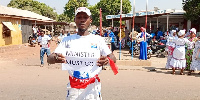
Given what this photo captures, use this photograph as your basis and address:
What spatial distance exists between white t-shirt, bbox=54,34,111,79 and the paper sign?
4 centimetres

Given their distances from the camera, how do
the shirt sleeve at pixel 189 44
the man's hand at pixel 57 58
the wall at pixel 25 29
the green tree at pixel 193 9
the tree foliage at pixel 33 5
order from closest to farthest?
the man's hand at pixel 57 58
the shirt sleeve at pixel 189 44
the green tree at pixel 193 9
the wall at pixel 25 29
the tree foliage at pixel 33 5

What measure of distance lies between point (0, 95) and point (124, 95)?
325 centimetres

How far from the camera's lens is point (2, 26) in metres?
20.8

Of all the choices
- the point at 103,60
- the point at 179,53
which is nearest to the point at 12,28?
the point at 179,53

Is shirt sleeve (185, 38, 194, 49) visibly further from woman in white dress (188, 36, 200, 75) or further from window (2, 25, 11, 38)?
window (2, 25, 11, 38)

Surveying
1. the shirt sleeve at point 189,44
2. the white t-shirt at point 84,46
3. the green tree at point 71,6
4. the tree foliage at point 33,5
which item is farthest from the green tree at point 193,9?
the green tree at point 71,6

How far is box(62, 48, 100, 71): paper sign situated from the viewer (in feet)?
10.1

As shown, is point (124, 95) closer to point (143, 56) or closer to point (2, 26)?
point (143, 56)

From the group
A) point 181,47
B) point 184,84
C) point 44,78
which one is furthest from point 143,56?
point 44,78

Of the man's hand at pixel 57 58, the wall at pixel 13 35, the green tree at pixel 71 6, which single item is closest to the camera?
the man's hand at pixel 57 58

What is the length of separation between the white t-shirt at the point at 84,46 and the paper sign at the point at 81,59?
0.04m

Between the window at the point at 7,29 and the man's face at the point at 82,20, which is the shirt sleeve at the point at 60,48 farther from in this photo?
the window at the point at 7,29

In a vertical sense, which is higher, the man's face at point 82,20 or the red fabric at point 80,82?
the man's face at point 82,20

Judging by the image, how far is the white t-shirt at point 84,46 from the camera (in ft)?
10.1
